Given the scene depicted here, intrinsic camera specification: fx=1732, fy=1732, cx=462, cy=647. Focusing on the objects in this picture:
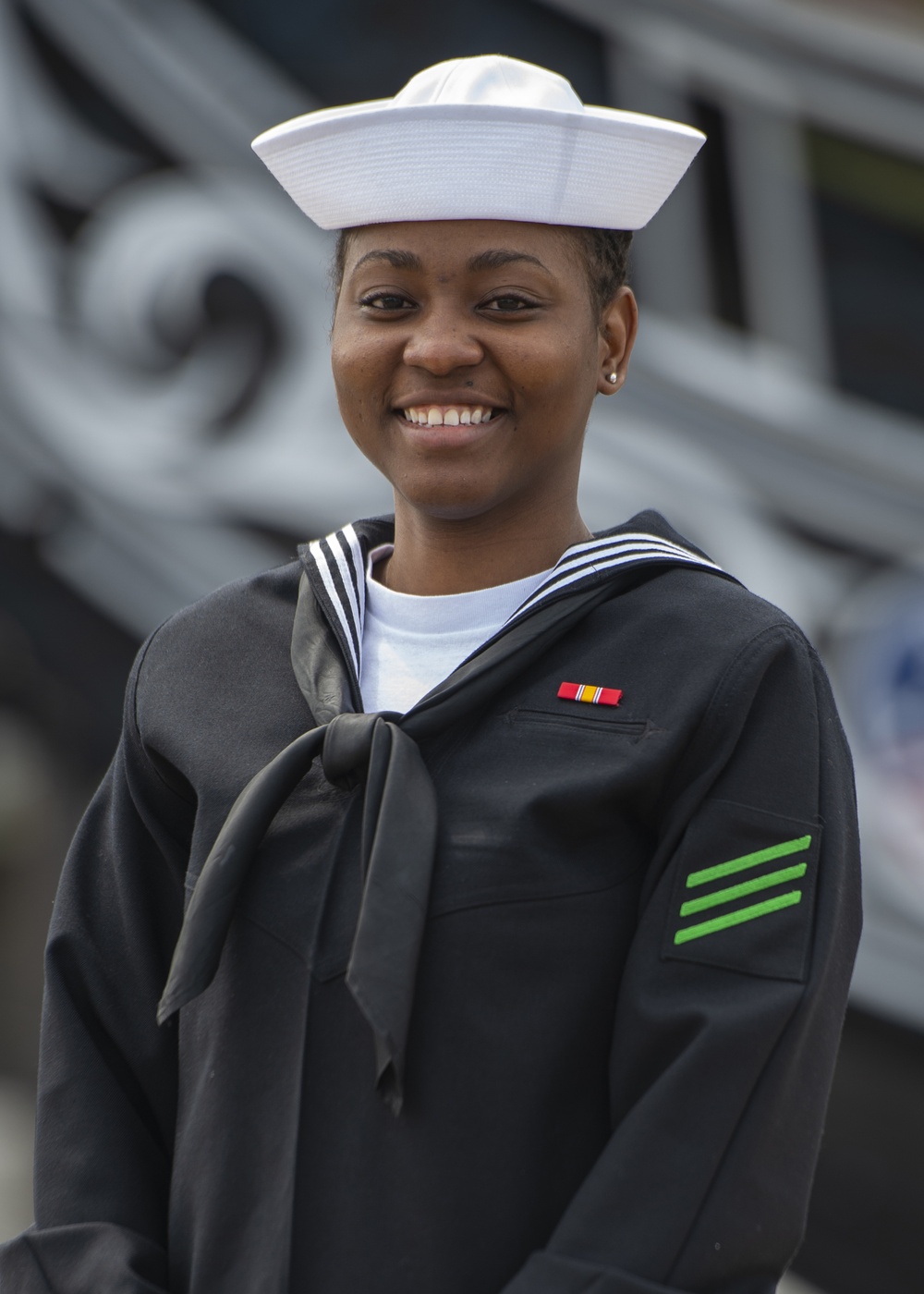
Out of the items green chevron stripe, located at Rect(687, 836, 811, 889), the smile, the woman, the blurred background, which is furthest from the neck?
the blurred background

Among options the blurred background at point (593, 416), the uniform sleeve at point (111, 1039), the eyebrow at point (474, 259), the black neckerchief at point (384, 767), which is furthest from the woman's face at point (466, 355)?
the blurred background at point (593, 416)

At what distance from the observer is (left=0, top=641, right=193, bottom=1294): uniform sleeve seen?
4.97 ft

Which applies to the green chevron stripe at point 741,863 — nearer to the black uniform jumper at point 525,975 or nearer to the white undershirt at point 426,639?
the black uniform jumper at point 525,975

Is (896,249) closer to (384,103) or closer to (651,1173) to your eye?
(384,103)

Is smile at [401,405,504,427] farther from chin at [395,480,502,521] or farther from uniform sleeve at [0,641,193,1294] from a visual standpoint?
uniform sleeve at [0,641,193,1294]

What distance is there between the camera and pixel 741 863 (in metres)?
1.35

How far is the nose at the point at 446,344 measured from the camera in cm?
143

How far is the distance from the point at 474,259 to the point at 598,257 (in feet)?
0.45

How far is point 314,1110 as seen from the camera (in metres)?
1.40

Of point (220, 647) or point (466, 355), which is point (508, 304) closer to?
point (466, 355)

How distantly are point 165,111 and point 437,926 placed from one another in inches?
119

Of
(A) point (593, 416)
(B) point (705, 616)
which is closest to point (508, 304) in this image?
(B) point (705, 616)

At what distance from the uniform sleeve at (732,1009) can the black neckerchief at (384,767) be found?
16cm

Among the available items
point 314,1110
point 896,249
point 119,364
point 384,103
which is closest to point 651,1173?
point 314,1110
